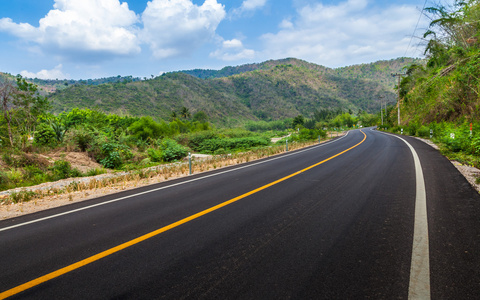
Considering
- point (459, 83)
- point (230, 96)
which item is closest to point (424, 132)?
point (459, 83)

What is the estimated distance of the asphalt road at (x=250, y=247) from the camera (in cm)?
256

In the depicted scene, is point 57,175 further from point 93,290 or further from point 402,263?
point 402,263

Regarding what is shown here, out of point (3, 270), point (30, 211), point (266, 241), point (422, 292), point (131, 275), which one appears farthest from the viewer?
point (30, 211)

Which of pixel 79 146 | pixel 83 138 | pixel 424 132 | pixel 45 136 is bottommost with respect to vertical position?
pixel 424 132

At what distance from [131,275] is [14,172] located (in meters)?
12.9

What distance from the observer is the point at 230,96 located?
156250 millimetres

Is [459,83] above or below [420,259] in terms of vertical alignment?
above

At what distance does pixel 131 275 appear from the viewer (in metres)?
2.86

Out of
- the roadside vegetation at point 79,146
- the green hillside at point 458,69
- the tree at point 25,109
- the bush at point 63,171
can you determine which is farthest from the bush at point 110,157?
the green hillside at point 458,69

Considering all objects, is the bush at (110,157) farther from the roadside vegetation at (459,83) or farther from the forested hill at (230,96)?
the forested hill at (230,96)

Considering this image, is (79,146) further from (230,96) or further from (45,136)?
(230,96)

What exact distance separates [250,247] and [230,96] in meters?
157

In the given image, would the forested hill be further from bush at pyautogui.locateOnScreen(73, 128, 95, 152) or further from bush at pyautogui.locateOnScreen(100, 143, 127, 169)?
bush at pyautogui.locateOnScreen(100, 143, 127, 169)

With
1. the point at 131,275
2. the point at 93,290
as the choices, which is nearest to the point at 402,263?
the point at 131,275
